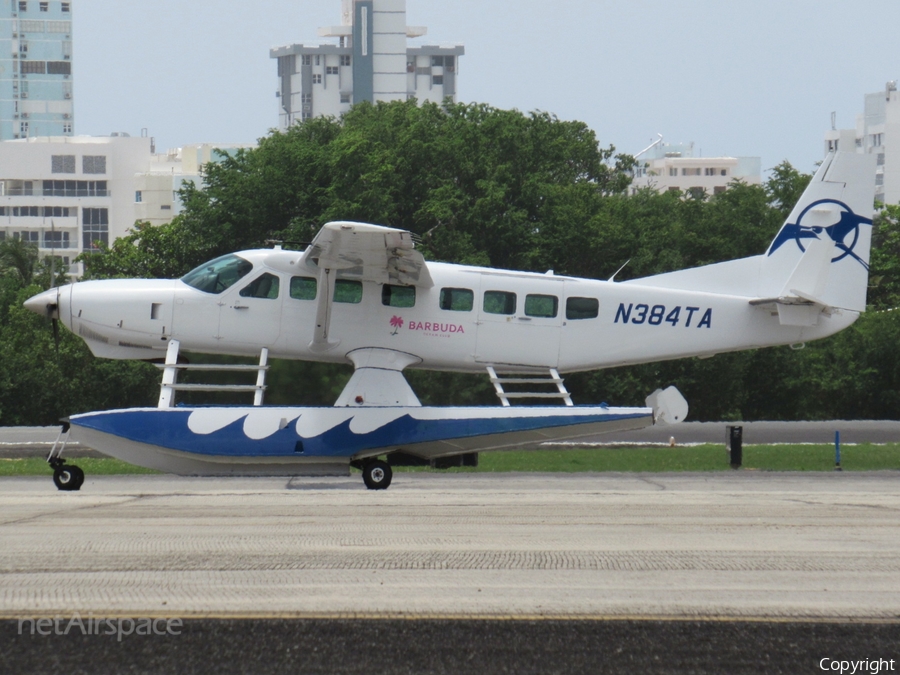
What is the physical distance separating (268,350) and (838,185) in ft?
29.3

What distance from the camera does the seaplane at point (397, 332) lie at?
50.9 feet

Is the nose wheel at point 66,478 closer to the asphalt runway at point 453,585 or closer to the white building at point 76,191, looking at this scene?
the asphalt runway at point 453,585

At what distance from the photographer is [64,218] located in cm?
13038

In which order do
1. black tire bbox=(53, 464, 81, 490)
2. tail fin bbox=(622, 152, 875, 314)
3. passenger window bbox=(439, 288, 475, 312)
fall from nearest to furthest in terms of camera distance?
1. black tire bbox=(53, 464, 81, 490)
2. passenger window bbox=(439, 288, 475, 312)
3. tail fin bbox=(622, 152, 875, 314)

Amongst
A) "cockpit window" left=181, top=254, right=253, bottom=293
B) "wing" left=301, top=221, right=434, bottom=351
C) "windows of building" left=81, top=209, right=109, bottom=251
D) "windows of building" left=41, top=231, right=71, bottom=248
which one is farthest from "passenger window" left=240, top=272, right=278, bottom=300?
"windows of building" left=81, top=209, right=109, bottom=251

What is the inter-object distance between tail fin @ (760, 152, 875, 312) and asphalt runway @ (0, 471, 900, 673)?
14.8 feet

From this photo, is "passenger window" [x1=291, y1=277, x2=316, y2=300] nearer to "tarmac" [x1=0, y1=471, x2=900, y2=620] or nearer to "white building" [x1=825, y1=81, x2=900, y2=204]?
"tarmac" [x1=0, y1=471, x2=900, y2=620]

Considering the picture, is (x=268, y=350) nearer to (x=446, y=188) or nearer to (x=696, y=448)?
(x=696, y=448)

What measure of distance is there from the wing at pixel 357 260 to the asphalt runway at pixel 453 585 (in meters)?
3.23

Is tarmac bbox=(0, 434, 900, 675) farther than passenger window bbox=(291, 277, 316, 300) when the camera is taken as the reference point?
No

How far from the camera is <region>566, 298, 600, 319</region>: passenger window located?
16984 mm

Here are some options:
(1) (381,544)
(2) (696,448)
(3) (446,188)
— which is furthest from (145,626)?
(3) (446,188)

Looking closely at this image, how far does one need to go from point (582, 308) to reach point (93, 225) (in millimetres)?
125737
